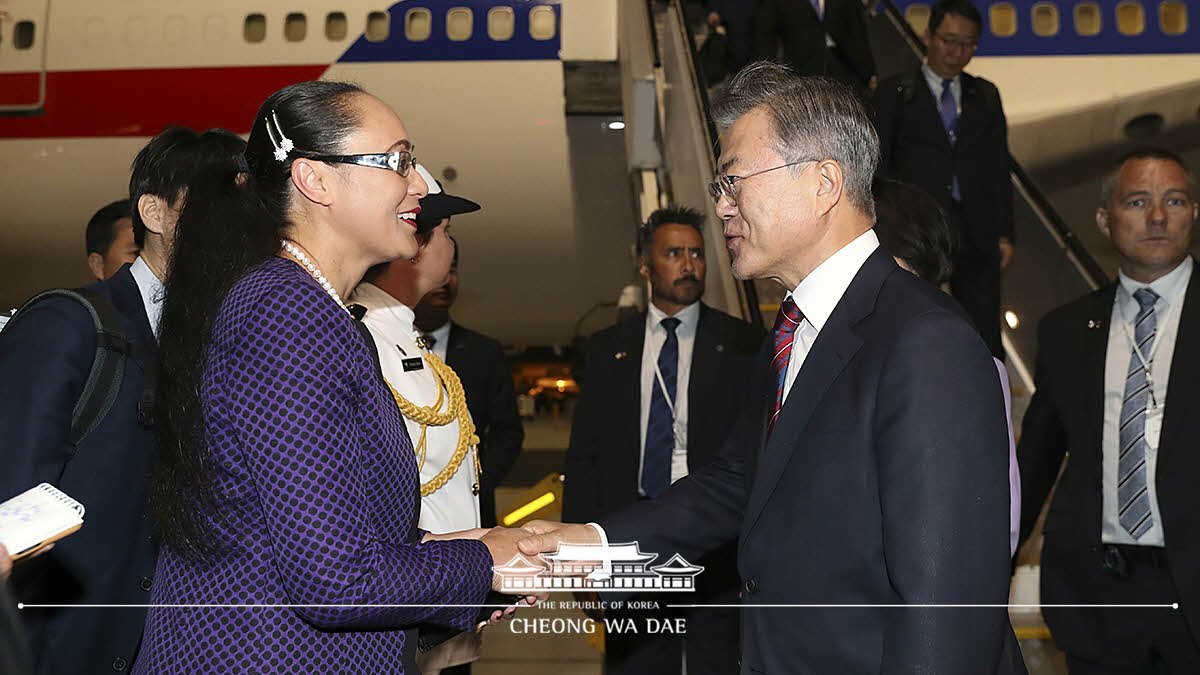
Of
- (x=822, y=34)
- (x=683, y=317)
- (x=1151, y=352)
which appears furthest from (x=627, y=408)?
(x=822, y=34)

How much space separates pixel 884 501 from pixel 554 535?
0.62 m

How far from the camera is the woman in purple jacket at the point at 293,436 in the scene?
1.30 m

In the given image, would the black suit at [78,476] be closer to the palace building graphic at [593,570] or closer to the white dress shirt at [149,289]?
the white dress shirt at [149,289]

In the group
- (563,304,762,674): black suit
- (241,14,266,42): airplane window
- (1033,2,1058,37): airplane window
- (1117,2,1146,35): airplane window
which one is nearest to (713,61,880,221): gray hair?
(563,304,762,674): black suit

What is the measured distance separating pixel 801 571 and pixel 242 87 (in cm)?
740

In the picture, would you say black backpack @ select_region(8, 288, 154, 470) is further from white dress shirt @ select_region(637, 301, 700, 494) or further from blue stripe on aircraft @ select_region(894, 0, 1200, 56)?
blue stripe on aircraft @ select_region(894, 0, 1200, 56)

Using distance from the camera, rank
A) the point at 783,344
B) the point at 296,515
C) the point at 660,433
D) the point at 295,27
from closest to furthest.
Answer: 1. the point at 296,515
2. the point at 783,344
3. the point at 660,433
4. the point at 295,27

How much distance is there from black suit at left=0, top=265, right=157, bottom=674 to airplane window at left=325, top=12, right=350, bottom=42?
23.5 ft

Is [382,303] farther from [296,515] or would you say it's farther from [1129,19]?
[1129,19]

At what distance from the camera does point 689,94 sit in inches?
209

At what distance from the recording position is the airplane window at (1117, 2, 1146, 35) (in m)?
9.48

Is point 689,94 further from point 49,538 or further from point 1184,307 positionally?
point 49,538

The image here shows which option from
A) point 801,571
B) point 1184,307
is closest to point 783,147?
point 801,571

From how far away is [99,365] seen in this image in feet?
5.82
